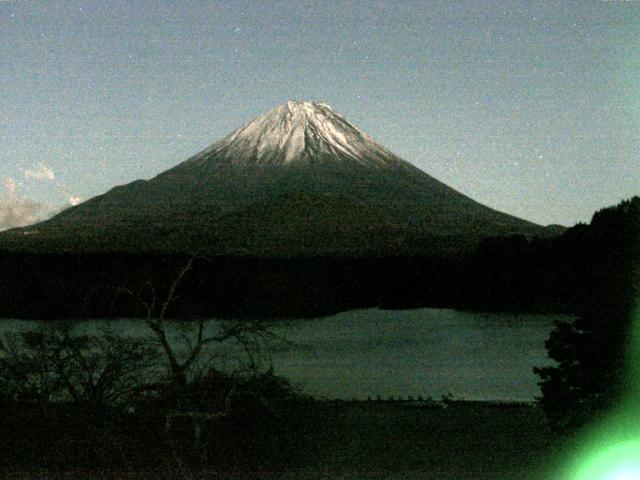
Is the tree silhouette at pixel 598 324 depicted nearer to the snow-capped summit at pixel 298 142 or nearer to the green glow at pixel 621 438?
the green glow at pixel 621 438

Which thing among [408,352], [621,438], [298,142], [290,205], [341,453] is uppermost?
[298,142]

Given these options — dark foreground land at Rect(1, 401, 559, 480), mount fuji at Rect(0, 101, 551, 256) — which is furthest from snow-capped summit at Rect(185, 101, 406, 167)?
dark foreground land at Rect(1, 401, 559, 480)

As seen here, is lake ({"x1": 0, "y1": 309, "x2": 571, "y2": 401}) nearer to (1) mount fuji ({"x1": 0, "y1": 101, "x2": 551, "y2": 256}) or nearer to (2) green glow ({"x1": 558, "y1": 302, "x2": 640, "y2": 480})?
(2) green glow ({"x1": 558, "y1": 302, "x2": 640, "y2": 480})

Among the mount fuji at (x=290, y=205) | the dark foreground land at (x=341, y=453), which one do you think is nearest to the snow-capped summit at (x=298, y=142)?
the mount fuji at (x=290, y=205)

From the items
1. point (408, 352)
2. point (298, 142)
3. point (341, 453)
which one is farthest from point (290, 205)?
point (341, 453)

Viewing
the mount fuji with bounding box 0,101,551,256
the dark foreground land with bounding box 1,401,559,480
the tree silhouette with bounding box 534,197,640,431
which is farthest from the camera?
the mount fuji with bounding box 0,101,551,256

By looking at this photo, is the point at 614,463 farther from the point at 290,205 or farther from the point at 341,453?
the point at 290,205
